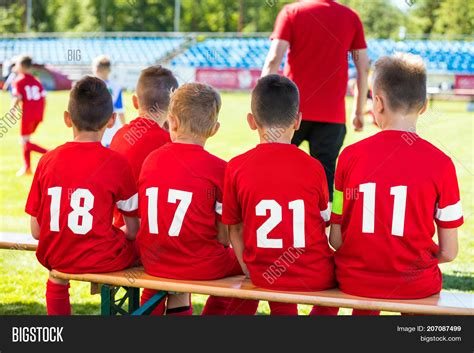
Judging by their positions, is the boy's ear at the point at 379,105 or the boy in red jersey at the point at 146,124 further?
the boy in red jersey at the point at 146,124

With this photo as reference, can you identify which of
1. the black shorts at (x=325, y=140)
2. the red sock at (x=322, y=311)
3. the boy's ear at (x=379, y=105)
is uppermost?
the boy's ear at (x=379, y=105)

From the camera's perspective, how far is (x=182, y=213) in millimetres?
3336

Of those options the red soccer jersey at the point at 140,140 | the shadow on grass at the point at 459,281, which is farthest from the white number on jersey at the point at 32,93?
the shadow on grass at the point at 459,281

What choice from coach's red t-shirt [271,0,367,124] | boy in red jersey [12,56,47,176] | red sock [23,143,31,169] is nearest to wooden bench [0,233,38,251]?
coach's red t-shirt [271,0,367,124]

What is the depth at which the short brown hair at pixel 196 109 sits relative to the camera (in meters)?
3.43

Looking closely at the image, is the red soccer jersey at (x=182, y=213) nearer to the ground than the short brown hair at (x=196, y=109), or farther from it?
nearer to the ground

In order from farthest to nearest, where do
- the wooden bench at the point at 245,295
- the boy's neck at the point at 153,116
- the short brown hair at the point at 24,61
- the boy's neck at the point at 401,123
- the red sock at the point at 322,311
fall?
the short brown hair at the point at 24,61 < the boy's neck at the point at 153,116 < the red sock at the point at 322,311 < the boy's neck at the point at 401,123 < the wooden bench at the point at 245,295

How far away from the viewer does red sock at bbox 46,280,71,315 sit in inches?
143

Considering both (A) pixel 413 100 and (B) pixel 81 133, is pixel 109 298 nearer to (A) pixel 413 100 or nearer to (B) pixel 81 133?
(B) pixel 81 133

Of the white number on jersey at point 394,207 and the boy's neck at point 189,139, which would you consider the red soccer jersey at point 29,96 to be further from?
the white number on jersey at point 394,207

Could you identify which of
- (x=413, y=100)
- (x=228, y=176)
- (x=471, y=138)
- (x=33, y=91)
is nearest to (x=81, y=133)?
(x=228, y=176)

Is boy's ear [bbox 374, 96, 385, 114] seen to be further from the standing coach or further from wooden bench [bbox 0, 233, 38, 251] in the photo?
the standing coach

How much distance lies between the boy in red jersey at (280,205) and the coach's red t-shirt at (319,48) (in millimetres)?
2175

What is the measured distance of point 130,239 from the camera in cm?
367
